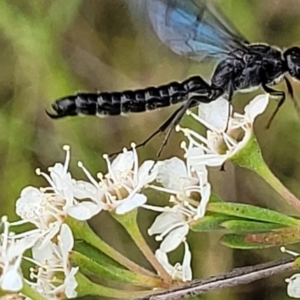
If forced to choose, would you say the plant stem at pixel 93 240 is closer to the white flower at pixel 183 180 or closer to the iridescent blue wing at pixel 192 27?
the white flower at pixel 183 180

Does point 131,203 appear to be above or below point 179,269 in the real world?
above

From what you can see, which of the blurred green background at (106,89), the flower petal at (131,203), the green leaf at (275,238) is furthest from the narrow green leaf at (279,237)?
the blurred green background at (106,89)

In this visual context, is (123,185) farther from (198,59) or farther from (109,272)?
(198,59)

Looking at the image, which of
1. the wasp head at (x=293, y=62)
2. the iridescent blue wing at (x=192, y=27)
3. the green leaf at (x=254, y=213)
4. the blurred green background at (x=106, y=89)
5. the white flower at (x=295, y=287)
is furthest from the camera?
the blurred green background at (x=106, y=89)

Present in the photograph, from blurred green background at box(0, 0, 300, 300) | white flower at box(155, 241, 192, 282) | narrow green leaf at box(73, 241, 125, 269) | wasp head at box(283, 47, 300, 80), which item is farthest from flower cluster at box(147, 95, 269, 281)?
blurred green background at box(0, 0, 300, 300)

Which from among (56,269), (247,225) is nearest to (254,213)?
(247,225)

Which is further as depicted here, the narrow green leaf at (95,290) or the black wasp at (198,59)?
the black wasp at (198,59)
